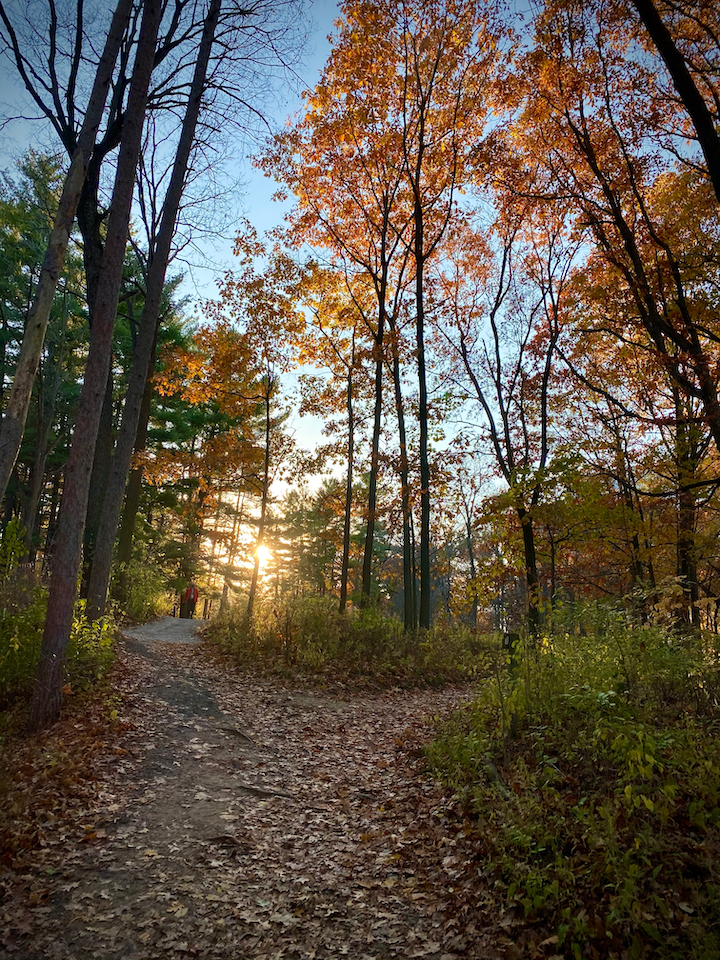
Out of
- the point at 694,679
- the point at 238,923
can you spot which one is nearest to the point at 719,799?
the point at 694,679

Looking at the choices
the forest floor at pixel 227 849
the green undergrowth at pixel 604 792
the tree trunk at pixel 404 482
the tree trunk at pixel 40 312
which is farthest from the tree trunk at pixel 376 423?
the tree trunk at pixel 40 312

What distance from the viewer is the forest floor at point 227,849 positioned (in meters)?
3.17

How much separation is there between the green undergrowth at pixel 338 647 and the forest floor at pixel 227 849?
3194 millimetres

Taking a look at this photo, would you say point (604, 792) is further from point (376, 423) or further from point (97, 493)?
point (376, 423)

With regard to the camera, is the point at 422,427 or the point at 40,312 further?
the point at 422,427

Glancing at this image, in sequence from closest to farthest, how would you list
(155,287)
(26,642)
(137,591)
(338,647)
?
(26,642) < (155,287) < (338,647) < (137,591)

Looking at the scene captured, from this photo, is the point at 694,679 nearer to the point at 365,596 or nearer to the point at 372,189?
the point at 365,596

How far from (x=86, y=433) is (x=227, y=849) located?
4.51m

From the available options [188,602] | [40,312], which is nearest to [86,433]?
[40,312]

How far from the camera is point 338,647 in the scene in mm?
11000

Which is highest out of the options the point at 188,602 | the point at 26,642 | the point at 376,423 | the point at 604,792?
the point at 376,423

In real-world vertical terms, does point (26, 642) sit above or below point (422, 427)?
below

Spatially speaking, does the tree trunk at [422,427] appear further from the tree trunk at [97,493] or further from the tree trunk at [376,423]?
the tree trunk at [97,493]

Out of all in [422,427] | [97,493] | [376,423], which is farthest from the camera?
[376,423]
